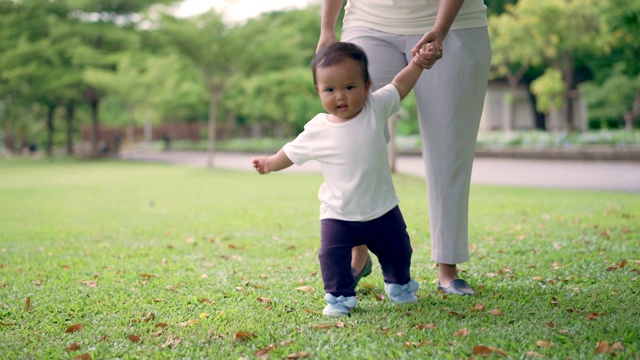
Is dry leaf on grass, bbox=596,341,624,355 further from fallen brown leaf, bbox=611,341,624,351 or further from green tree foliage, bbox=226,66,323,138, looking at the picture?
green tree foliage, bbox=226,66,323,138

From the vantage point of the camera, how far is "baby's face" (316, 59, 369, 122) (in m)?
2.50

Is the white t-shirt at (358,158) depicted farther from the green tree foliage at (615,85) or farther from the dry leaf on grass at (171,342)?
the green tree foliage at (615,85)

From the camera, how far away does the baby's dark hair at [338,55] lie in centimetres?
250

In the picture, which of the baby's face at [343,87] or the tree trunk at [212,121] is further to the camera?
the tree trunk at [212,121]

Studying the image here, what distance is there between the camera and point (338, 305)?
2.59 meters

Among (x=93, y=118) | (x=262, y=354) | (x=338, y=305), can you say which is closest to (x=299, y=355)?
(x=262, y=354)

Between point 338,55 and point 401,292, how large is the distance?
3.32ft

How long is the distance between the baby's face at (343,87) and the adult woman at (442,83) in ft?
1.33

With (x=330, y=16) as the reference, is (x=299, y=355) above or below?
below

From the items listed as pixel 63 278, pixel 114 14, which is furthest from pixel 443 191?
pixel 114 14

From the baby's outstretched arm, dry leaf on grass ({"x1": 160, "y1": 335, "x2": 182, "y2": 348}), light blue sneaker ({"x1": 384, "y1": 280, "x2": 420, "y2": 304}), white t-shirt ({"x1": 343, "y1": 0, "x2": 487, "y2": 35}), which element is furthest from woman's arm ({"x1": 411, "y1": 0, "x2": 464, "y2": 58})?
dry leaf on grass ({"x1": 160, "y1": 335, "x2": 182, "y2": 348})

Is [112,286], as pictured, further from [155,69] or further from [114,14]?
[114,14]

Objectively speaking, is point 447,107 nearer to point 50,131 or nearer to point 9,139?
point 50,131

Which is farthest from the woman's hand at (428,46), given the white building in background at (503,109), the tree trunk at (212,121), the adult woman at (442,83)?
the white building in background at (503,109)
